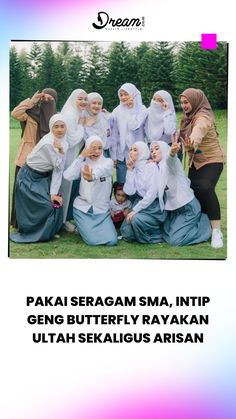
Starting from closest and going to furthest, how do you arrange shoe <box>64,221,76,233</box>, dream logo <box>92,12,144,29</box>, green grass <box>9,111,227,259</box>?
dream logo <box>92,12,144,29</box>, green grass <box>9,111,227,259</box>, shoe <box>64,221,76,233</box>

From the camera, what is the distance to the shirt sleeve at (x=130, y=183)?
23.4ft

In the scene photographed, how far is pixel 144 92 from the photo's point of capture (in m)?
7.20

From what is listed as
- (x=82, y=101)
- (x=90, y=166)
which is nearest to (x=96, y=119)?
(x=82, y=101)

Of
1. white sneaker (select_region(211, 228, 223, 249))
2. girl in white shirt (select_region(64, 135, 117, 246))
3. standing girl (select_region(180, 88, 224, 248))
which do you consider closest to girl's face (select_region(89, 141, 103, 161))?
girl in white shirt (select_region(64, 135, 117, 246))

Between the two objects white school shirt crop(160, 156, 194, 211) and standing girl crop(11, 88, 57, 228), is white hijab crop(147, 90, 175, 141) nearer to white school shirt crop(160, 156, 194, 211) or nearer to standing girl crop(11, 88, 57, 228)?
white school shirt crop(160, 156, 194, 211)

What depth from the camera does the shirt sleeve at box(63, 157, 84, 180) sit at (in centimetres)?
712

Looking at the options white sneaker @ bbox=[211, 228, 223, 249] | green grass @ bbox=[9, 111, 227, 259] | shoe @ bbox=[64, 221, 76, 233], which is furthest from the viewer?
shoe @ bbox=[64, 221, 76, 233]

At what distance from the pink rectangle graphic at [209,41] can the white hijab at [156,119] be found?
0.54 m

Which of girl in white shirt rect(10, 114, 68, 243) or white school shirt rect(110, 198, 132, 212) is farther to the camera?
white school shirt rect(110, 198, 132, 212)

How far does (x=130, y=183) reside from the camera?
7.15m

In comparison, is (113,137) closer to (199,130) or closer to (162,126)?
(162,126)

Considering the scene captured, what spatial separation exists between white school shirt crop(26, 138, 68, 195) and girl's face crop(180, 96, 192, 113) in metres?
1.06

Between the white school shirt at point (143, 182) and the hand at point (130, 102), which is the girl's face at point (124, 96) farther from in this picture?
the white school shirt at point (143, 182)

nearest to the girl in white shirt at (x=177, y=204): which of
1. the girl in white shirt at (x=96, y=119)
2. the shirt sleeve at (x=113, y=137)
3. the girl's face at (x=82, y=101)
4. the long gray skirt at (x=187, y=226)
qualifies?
the long gray skirt at (x=187, y=226)
